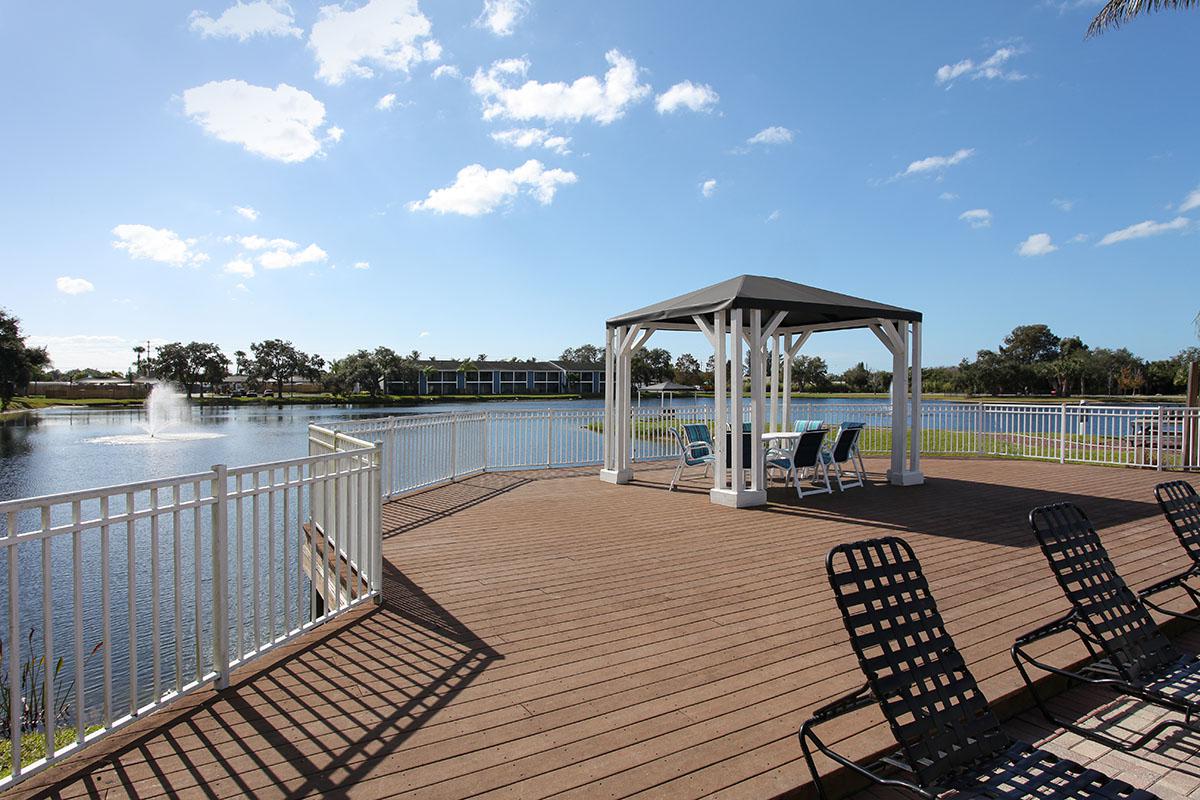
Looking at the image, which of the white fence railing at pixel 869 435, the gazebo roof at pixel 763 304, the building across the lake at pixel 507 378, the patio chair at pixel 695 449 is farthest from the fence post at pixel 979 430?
the building across the lake at pixel 507 378

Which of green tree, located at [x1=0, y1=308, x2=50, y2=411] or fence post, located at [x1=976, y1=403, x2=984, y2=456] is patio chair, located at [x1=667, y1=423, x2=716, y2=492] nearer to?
fence post, located at [x1=976, y1=403, x2=984, y2=456]

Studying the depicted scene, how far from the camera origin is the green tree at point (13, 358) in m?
45.0

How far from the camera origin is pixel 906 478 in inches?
338

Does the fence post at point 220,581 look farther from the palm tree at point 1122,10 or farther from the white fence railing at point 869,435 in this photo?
the palm tree at point 1122,10

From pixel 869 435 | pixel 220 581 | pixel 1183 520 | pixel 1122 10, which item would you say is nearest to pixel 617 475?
pixel 1183 520

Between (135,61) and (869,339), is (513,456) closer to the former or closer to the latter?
(869,339)

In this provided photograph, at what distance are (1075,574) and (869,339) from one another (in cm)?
696

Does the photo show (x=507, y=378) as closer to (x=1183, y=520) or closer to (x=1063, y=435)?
(x=1063, y=435)

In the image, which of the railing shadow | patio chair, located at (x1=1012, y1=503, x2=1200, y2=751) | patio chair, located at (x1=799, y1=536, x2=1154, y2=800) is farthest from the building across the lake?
patio chair, located at (x1=799, y1=536, x2=1154, y2=800)

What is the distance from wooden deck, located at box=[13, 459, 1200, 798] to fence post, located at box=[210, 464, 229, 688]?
0.38ft

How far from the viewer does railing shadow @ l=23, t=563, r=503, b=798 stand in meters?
1.97

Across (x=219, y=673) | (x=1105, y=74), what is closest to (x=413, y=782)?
(x=219, y=673)

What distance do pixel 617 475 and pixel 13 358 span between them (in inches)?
2266

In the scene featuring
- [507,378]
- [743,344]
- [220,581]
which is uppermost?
[507,378]
